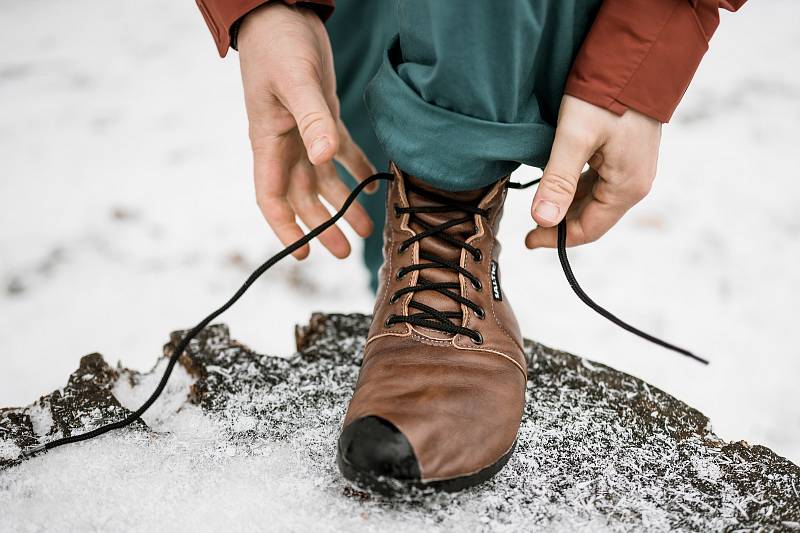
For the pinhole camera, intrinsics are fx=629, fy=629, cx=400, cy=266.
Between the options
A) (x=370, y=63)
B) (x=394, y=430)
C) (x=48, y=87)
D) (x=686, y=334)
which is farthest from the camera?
(x=48, y=87)

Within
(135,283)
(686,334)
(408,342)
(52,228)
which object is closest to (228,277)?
(135,283)

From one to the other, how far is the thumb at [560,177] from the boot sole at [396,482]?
359mm

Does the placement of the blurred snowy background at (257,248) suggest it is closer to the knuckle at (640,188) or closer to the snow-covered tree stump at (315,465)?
the snow-covered tree stump at (315,465)

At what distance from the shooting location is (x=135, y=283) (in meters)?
1.73

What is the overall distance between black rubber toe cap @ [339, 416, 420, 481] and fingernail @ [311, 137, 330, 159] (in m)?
0.37

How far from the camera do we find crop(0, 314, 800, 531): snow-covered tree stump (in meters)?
0.81

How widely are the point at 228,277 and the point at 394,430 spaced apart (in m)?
1.12

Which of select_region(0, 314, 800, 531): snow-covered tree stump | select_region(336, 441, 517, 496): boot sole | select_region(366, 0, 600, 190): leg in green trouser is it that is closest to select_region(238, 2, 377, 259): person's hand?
select_region(366, 0, 600, 190): leg in green trouser

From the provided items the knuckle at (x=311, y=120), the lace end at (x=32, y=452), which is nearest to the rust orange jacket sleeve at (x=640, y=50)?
the knuckle at (x=311, y=120)

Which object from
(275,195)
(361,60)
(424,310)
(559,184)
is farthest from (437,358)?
(361,60)

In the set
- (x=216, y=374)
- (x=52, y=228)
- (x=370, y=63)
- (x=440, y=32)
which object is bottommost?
(x=52, y=228)

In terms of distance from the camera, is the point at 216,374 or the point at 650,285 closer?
the point at 216,374

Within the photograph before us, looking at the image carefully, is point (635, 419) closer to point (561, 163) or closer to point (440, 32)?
point (561, 163)

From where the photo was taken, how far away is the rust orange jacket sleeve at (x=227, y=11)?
0.95m
